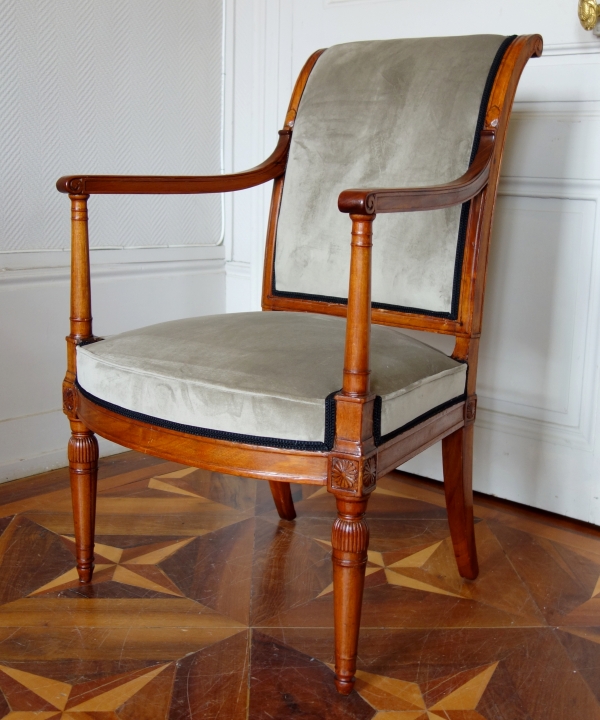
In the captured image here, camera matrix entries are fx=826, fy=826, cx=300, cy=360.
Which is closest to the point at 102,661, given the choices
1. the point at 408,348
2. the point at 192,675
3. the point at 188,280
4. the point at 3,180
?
the point at 192,675

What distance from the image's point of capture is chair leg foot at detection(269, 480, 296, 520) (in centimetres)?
160

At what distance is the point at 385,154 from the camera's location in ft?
4.45

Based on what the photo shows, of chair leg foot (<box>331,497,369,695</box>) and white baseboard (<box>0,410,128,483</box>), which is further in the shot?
white baseboard (<box>0,410,128,483</box>)

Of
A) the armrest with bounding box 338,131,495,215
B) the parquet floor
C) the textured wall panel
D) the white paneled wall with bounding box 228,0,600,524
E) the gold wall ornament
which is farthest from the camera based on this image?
the textured wall panel

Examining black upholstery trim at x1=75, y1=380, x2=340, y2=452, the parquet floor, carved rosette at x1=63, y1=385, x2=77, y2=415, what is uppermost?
black upholstery trim at x1=75, y1=380, x2=340, y2=452

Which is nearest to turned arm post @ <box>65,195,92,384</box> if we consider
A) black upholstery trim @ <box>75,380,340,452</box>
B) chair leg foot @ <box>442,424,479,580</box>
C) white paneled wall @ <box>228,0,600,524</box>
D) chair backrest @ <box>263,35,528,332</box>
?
black upholstery trim @ <box>75,380,340,452</box>

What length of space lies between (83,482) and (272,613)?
1.19ft

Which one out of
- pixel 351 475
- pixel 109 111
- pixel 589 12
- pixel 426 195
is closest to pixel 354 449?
pixel 351 475

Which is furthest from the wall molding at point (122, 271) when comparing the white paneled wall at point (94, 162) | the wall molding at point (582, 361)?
the wall molding at point (582, 361)

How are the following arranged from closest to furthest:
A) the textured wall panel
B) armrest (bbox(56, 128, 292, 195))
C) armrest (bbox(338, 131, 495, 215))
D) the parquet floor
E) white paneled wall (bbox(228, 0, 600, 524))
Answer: armrest (bbox(338, 131, 495, 215)), the parquet floor, armrest (bbox(56, 128, 292, 195)), white paneled wall (bbox(228, 0, 600, 524)), the textured wall panel

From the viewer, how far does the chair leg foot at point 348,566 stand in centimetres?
102

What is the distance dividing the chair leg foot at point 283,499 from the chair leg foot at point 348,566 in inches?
21.5

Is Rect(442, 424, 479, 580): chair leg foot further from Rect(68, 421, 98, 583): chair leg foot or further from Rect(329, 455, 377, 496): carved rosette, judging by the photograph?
Rect(68, 421, 98, 583): chair leg foot

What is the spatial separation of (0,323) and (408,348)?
3.30ft
